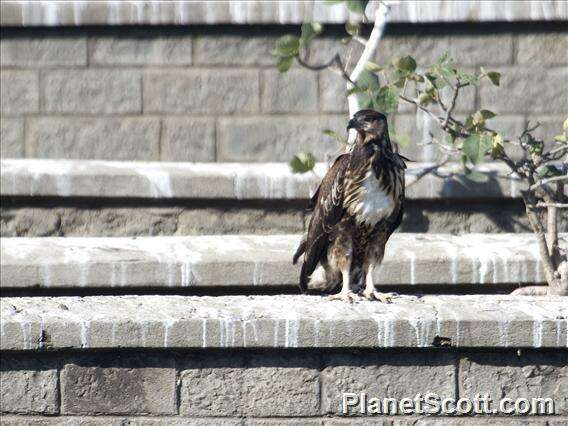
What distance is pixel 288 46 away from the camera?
7367 mm

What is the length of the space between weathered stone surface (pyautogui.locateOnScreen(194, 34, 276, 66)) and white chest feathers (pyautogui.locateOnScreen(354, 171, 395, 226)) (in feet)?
8.17

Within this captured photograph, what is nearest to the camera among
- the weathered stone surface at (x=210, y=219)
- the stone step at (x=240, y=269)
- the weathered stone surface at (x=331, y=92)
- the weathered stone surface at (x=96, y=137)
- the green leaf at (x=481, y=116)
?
the green leaf at (x=481, y=116)

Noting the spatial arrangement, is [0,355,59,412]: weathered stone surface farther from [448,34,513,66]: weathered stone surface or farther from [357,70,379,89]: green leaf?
[448,34,513,66]: weathered stone surface

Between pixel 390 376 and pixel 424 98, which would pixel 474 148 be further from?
pixel 390 376

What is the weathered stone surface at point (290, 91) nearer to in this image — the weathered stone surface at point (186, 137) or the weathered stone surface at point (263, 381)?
the weathered stone surface at point (186, 137)

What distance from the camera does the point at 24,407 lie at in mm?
5250

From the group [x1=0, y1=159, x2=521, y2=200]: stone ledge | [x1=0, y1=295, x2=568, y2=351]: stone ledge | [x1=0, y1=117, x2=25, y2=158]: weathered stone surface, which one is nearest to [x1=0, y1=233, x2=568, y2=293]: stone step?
[x1=0, y1=159, x2=521, y2=200]: stone ledge

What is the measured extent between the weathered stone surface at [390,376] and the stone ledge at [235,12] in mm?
3526

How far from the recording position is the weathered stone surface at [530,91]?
8.37 meters

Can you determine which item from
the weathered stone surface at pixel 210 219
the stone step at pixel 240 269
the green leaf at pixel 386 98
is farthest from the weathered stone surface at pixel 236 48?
the green leaf at pixel 386 98

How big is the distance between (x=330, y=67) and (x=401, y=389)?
10.1ft

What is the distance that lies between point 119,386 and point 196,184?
10.4 ft

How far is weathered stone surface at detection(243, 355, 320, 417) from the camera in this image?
17.0 feet

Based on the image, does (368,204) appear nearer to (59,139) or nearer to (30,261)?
(30,261)
